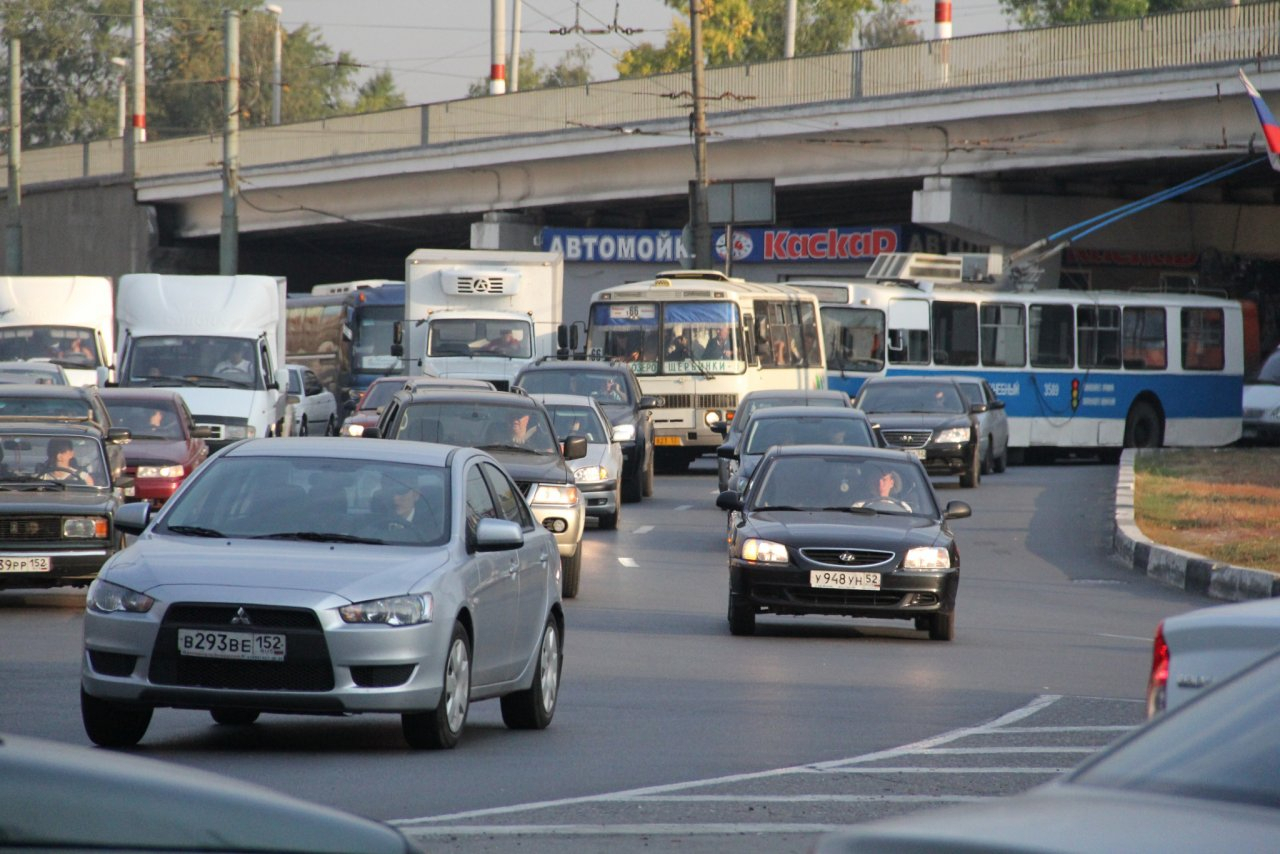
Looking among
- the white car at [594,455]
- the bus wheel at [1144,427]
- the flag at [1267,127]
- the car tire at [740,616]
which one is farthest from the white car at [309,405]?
the car tire at [740,616]

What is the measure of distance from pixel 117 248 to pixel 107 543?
169 ft

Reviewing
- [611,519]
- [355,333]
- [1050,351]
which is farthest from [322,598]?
[355,333]

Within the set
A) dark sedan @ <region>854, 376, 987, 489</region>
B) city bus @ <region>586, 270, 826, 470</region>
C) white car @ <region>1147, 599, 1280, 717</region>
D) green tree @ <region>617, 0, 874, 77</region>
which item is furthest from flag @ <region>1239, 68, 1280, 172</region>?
green tree @ <region>617, 0, 874, 77</region>

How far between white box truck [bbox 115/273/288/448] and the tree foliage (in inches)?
3249

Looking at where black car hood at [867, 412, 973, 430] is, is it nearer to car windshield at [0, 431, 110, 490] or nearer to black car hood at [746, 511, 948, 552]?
Answer: black car hood at [746, 511, 948, 552]

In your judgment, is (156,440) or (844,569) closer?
(844,569)

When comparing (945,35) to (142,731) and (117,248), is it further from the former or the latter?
(142,731)

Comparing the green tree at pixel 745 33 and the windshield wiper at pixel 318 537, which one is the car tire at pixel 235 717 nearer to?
the windshield wiper at pixel 318 537

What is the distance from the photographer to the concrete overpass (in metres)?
39.3

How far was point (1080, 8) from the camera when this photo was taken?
9356 centimetres

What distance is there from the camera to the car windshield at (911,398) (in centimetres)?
3300

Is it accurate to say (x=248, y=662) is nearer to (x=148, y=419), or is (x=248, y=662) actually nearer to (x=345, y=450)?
(x=345, y=450)

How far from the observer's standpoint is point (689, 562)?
2127 centimetres

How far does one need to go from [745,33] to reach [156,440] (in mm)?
75205
